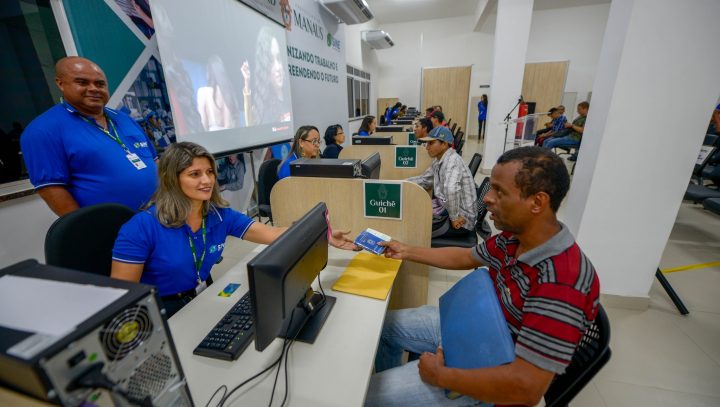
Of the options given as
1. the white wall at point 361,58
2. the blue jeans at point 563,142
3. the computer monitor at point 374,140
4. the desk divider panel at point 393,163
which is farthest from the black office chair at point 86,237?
the blue jeans at point 563,142

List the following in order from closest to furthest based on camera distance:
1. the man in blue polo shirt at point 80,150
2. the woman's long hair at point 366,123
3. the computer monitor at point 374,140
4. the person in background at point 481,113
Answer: the man in blue polo shirt at point 80,150 < the computer monitor at point 374,140 < the woman's long hair at point 366,123 < the person in background at point 481,113

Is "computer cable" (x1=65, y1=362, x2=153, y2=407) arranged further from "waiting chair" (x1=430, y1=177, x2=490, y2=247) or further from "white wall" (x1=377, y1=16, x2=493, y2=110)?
"white wall" (x1=377, y1=16, x2=493, y2=110)

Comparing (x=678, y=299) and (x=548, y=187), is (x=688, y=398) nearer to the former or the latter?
(x=678, y=299)

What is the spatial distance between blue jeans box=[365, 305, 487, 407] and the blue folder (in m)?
0.12

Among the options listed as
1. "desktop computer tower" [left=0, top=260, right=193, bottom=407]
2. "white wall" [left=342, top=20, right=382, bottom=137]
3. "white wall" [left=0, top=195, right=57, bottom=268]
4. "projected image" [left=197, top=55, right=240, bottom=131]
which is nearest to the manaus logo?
"white wall" [left=342, top=20, right=382, bottom=137]

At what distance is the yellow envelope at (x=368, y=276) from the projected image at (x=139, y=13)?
2571 mm

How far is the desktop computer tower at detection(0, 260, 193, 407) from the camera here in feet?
1.09

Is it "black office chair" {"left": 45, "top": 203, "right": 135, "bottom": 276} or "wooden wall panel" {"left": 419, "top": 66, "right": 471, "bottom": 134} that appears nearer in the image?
"black office chair" {"left": 45, "top": 203, "right": 135, "bottom": 276}

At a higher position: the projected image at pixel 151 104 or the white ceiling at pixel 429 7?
the white ceiling at pixel 429 7

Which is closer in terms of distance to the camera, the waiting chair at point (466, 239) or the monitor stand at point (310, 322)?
the monitor stand at point (310, 322)

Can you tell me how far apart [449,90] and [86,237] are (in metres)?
10.8

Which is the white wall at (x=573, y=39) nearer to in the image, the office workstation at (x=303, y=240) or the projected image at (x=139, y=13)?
the office workstation at (x=303, y=240)

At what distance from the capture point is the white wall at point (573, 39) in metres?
8.27

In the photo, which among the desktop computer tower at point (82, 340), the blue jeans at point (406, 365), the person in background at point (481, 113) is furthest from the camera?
the person in background at point (481, 113)
